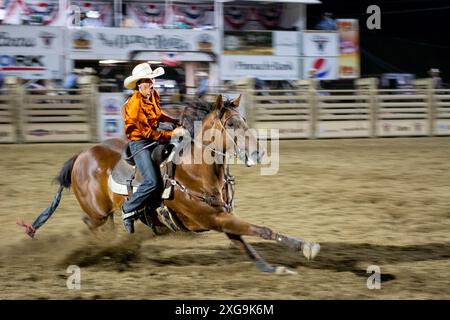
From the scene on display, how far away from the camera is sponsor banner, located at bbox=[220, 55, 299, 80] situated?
2108cm

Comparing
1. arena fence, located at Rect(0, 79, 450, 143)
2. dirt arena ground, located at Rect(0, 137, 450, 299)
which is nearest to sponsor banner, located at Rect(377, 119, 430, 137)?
arena fence, located at Rect(0, 79, 450, 143)

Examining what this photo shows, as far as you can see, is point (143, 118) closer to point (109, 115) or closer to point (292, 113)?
point (109, 115)

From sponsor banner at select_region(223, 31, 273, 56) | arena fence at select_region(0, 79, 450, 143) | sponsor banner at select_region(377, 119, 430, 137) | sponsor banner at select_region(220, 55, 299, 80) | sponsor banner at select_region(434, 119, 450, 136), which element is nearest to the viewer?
arena fence at select_region(0, 79, 450, 143)

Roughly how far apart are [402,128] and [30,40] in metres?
11.5

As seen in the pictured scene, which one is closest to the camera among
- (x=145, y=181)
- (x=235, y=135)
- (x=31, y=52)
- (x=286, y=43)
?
(x=235, y=135)

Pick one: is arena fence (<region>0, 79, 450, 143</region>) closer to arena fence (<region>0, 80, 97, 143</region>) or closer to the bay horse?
arena fence (<region>0, 80, 97, 143</region>)

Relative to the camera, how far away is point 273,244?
702cm

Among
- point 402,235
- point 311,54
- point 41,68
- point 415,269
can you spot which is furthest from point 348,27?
point 415,269

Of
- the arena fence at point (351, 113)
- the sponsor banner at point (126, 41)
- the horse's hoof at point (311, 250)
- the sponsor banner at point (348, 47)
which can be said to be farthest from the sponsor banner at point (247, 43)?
the horse's hoof at point (311, 250)

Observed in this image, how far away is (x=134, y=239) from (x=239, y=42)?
15225mm

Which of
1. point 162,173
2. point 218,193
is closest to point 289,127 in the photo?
point 162,173

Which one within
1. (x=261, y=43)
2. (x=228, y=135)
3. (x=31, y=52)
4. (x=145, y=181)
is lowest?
(x=145, y=181)

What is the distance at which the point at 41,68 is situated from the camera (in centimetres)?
1975

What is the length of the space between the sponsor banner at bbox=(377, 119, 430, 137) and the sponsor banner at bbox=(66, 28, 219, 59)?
697 cm
